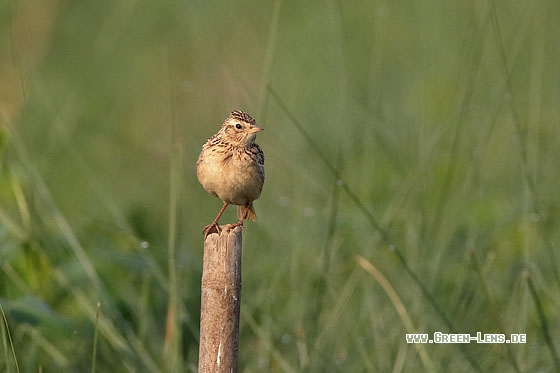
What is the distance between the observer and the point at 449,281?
488cm

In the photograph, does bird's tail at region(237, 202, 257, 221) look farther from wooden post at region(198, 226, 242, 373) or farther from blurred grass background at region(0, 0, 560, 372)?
wooden post at region(198, 226, 242, 373)

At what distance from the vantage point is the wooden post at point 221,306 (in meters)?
2.66

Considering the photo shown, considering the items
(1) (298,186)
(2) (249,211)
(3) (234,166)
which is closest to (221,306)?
(3) (234,166)

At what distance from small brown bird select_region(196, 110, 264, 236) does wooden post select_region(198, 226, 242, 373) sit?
0.65 metres

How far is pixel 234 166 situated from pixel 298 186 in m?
2.46

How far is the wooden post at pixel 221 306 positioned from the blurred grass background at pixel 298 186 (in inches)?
23.3

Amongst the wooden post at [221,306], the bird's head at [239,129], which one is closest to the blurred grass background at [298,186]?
the bird's head at [239,129]

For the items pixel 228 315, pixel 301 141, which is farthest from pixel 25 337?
pixel 301 141

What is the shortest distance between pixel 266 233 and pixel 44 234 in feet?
4.29

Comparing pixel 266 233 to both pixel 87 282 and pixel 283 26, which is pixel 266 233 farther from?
pixel 283 26

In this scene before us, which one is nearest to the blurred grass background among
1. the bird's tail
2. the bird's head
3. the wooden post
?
the bird's head

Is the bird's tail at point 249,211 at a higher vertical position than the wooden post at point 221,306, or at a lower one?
higher

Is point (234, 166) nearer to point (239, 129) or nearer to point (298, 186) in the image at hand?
point (239, 129)

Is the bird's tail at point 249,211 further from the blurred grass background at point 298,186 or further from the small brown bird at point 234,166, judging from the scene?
the blurred grass background at point 298,186
